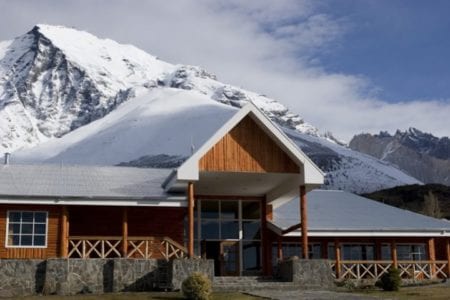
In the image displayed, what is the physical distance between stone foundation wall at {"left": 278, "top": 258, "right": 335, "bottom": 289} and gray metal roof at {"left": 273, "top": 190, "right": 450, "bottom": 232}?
15.0 ft

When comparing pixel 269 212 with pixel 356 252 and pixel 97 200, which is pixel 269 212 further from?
pixel 97 200

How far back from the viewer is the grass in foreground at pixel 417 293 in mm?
22781

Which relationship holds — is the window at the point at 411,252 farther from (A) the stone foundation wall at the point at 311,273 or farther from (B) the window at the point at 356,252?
(A) the stone foundation wall at the point at 311,273

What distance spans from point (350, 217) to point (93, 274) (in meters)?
13.3

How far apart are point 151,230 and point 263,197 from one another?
17.5 feet

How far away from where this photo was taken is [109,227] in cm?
2909

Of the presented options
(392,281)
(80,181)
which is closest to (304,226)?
(392,281)

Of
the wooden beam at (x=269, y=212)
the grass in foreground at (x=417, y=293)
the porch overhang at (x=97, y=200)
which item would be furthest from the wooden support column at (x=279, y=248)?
the grass in foreground at (x=417, y=293)

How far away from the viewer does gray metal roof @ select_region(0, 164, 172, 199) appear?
2717 cm

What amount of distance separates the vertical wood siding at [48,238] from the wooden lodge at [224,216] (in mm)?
37

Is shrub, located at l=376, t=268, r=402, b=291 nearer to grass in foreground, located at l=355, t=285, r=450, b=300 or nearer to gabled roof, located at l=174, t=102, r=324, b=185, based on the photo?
grass in foreground, located at l=355, t=285, r=450, b=300

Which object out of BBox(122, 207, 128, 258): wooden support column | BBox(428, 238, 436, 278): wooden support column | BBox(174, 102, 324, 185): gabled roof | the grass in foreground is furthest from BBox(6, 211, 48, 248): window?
BBox(428, 238, 436, 278): wooden support column

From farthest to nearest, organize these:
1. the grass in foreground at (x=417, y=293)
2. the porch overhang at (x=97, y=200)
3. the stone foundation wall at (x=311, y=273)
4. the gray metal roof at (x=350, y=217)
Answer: the gray metal roof at (x=350, y=217)
the porch overhang at (x=97, y=200)
the stone foundation wall at (x=311, y=273)
the grass in foreground at (x=417, y=293)

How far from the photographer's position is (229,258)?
104 ft
